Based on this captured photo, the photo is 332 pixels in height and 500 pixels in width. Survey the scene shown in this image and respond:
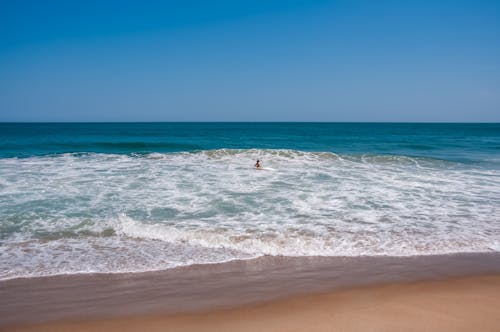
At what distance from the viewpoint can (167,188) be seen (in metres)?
12.3

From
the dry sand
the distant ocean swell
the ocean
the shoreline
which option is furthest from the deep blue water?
the dry sand

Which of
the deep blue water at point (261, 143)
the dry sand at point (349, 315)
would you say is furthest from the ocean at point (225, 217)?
the deep blue water at point (261, 143)

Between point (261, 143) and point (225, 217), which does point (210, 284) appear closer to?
point (225, 217)

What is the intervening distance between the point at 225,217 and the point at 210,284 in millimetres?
3486

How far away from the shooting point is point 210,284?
521 cm

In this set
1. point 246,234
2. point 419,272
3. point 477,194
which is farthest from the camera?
point 477,194

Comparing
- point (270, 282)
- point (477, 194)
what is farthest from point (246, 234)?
point (477, 194)

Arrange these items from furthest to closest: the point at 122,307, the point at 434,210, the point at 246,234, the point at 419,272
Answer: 1. the point at 434,210
2. the point at 246,234
3. the point at 419,272
4. the point at 122,307

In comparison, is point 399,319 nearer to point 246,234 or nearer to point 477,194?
point 246,234

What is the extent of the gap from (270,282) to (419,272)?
255 centimetres

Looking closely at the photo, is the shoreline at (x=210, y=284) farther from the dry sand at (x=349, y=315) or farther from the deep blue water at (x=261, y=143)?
the deep blue water at (x=261, y=143)

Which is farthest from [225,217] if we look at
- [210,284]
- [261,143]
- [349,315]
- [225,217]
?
[261,143]

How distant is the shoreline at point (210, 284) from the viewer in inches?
177

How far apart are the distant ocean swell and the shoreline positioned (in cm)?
35
